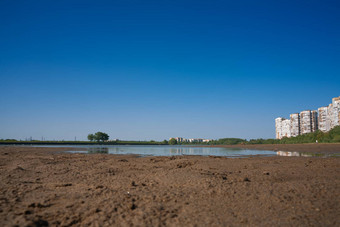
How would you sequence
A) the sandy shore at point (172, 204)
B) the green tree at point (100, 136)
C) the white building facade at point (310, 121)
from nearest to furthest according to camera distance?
the sandy shore at point (172, 204), the white building facade at point (310, 121), the green tree at point (100, 136)

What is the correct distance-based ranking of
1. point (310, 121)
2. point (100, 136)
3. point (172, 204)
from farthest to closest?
point (100, 136)
point (310, 121)
point (172, 204)

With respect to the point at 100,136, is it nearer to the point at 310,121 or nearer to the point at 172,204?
the point at 310,121

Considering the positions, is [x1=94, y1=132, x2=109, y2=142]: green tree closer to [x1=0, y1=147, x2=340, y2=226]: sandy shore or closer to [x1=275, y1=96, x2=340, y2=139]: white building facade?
[x1=275, y1=96, x2=340, y2=139]: white building facade

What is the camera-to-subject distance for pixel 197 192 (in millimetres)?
5988

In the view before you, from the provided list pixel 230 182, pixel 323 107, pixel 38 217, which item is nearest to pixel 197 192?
pixel 230 182

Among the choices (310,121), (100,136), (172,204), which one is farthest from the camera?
(100,136)

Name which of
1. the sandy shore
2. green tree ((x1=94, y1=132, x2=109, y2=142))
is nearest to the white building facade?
the sandy shore

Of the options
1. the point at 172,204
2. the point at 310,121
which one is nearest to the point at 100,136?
the point at 310,121

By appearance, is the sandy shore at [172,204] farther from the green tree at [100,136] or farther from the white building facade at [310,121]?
the green tree at [100,136]

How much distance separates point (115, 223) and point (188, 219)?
4.32ft

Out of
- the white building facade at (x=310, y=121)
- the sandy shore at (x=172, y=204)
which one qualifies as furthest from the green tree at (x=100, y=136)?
the sandy shore at (x=172, y=204)

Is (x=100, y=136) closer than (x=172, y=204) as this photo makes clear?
No

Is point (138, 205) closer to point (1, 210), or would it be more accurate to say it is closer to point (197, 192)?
point (197, 192)

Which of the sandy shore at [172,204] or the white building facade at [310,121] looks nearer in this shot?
the sandy shore at [172,204]
